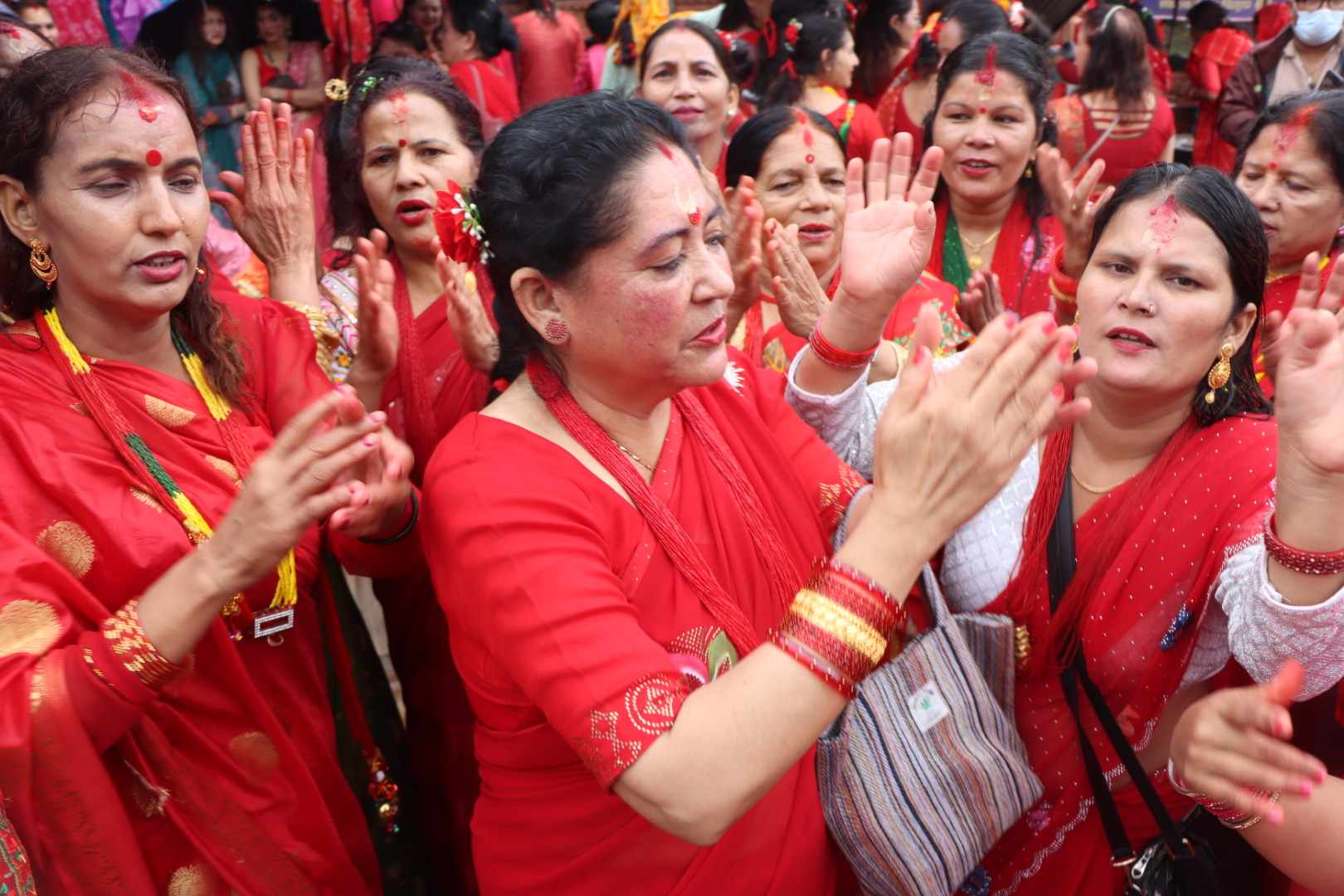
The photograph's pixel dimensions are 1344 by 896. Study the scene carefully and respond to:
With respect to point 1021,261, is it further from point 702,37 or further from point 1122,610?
point 1122,610

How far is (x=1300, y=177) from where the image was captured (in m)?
2.72

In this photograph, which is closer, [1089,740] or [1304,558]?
[1304,558]

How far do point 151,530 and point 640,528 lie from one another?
0.81m

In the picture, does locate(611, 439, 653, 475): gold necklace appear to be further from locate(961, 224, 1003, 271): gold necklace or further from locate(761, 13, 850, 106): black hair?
locate(761, 13, 850, 106): black hair

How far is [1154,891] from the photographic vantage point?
1.69 meters

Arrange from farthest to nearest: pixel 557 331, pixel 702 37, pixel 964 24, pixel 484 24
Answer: pixel 484 24, pixel 964 24, pixel 702 37, pixel 557 331

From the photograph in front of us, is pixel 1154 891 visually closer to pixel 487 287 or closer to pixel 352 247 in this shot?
pixel 487 287

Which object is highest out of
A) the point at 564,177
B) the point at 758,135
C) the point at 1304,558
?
the point at 758,135

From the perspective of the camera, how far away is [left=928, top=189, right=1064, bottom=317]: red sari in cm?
349

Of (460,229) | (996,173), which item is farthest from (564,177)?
(996,173)

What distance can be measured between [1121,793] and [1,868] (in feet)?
5.69

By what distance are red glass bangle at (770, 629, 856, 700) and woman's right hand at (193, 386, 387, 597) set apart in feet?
2.08

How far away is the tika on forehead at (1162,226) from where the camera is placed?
1.88 meters

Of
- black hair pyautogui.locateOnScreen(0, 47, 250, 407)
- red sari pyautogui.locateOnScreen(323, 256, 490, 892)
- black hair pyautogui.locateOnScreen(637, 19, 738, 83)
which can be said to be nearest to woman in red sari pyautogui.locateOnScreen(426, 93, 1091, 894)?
black hair pyautogui.locateOnScreen(0, 47, 250, 407)
